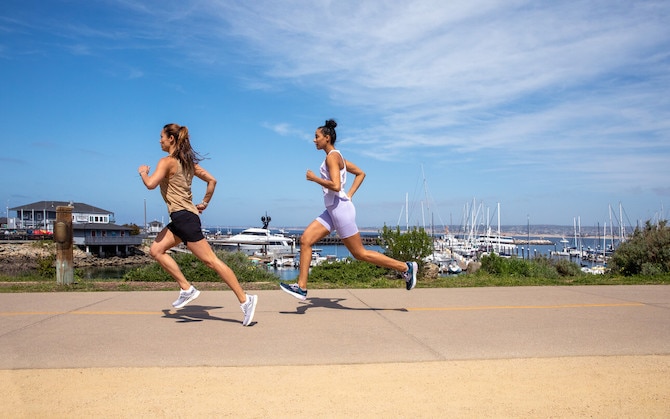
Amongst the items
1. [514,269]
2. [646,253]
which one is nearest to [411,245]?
[514,269]

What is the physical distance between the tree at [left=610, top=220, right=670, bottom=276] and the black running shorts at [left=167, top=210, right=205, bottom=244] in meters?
9.61

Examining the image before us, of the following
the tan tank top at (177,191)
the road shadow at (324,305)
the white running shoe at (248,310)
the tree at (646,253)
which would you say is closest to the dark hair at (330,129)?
the tan tank top at (177,191)

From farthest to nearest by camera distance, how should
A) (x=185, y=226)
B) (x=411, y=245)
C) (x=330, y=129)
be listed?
(x=411, y=245)
(x=330, y=129)
(x=185, y=226)

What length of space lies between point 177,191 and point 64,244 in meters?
3.42

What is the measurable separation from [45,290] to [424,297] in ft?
18.6

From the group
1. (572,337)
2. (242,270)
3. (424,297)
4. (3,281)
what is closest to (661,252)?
(424,297)

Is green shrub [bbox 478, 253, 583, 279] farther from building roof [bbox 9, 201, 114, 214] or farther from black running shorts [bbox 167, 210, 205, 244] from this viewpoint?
building roof [bbox 9, 201, 114, 214]

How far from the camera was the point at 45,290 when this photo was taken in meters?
8.30

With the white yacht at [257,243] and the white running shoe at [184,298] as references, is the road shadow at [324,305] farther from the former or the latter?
the white yacht at [257,243]

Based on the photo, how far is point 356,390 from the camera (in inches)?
141

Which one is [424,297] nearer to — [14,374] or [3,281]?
[14,374]

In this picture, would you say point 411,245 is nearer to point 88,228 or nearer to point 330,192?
point 330,192

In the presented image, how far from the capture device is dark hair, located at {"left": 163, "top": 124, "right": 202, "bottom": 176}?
20.0ft

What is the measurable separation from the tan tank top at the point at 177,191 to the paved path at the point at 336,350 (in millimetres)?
1255
